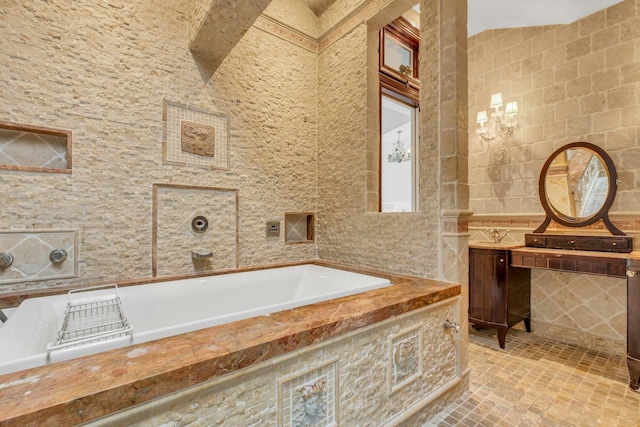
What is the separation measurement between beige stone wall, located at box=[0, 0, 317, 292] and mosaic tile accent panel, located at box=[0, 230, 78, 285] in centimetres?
4

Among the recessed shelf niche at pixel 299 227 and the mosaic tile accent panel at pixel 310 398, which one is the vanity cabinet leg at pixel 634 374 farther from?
the recessed shelf niche at pixel 299 227

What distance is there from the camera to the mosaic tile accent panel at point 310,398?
1.13 metres

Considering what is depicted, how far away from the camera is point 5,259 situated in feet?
5.38

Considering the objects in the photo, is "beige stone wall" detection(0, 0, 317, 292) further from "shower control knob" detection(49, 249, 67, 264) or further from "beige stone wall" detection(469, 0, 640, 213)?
"beige stone wall" detection(469, 0, 640, 213)

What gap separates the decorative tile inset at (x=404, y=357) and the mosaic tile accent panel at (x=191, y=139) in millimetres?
1858

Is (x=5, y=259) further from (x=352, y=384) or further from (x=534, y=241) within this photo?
(x=534, y=241)

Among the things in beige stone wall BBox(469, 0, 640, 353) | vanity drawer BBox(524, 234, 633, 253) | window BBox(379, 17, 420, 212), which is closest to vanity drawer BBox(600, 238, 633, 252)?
vanity drawer BBox(524, 234, 633, 253)

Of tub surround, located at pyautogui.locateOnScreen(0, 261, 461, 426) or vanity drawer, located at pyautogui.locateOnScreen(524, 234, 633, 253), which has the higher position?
vanity drawer, located at pyautogui.locateOnScreen(524, 234, 633, 253)

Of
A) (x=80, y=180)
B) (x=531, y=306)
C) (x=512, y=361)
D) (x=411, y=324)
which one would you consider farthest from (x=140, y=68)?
(x=531, y=306)

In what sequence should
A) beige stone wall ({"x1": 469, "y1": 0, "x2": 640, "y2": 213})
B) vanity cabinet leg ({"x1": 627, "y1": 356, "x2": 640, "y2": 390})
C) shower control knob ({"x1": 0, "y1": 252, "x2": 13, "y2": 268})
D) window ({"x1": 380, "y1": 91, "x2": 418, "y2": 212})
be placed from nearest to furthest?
shower control knob ({"x1": 0, "y1": 252, "x2": 13, "y2": 268}), vanity cabinet leg ({"x1": 627, "y1": 356, "x2": 640, "y2": 390}), beige stone wall ({"x1": 469, "y1": 0, "x2": 640, "y2": 213}), window ({"x1": 380, "y1": 91, "x2": 418, "y2": 212})

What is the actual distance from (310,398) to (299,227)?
1984mm

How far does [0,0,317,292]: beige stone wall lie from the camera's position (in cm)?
173

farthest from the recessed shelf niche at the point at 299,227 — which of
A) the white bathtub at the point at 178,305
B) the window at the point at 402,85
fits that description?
the window at the point at 402,85

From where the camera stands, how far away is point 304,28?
2.98 metres
